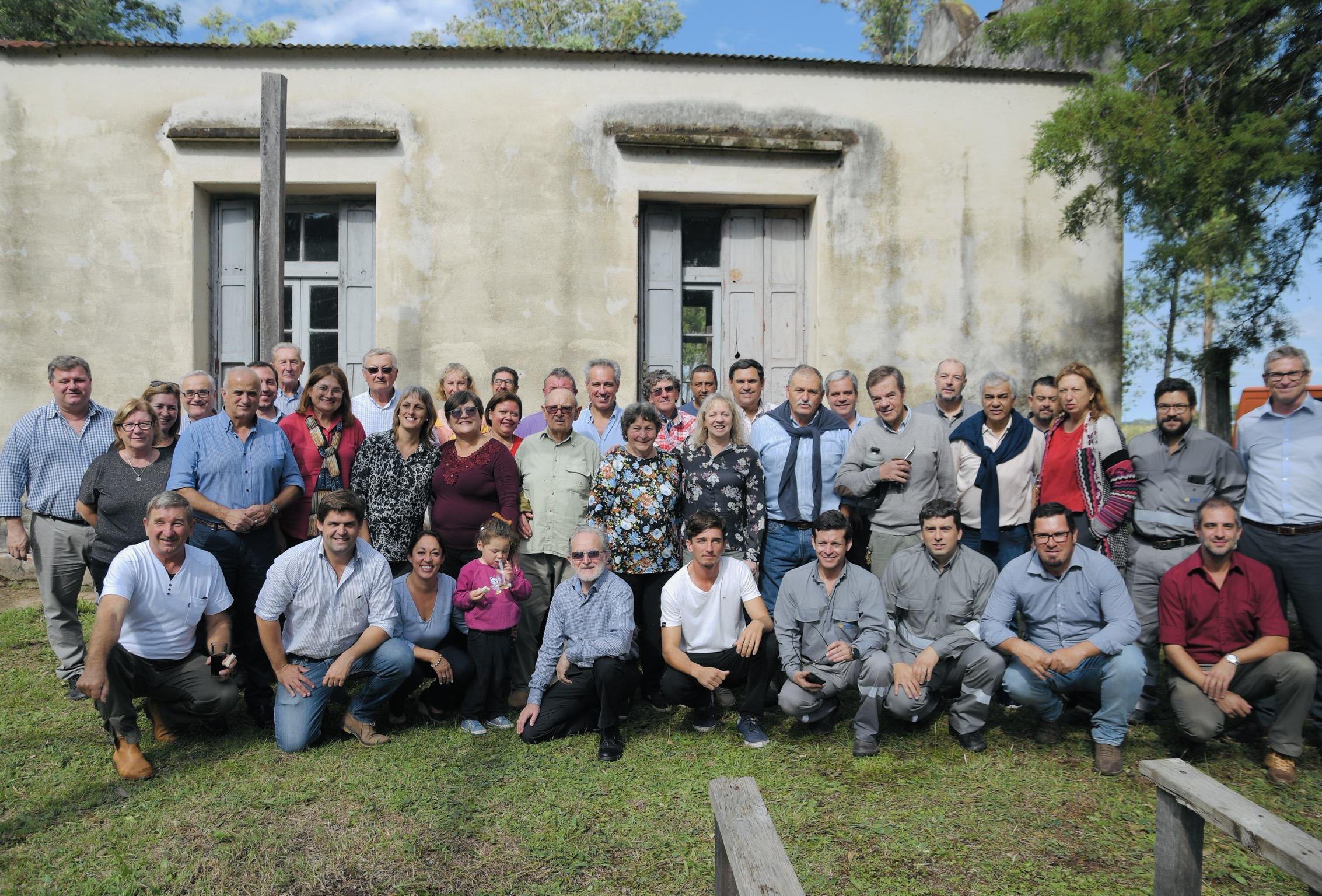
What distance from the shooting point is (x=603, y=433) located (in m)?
5.71

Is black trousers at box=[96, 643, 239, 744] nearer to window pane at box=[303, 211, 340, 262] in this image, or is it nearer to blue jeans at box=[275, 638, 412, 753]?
blue jeans at box=[275, 638, 412, 753]

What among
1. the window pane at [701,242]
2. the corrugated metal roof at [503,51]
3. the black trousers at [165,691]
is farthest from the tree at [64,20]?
the black trousers at [165,691]

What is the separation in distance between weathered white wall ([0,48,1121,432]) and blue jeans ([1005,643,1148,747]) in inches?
171

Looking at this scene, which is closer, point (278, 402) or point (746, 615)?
point (746, 615)

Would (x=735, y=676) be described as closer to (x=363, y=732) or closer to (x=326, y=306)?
(x=363, y=732)

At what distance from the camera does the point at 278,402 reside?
238 inches

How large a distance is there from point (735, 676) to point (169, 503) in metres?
2.88

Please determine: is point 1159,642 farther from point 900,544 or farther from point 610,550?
point 610,550

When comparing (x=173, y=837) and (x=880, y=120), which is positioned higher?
(x=880, y=120)

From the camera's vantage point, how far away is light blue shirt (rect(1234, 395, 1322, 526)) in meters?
4.52

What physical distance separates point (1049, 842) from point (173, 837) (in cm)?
344

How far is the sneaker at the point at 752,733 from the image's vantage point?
14.9ft

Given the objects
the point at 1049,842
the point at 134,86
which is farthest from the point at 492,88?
the point at 1049,842

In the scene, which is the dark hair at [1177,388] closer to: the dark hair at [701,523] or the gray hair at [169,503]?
the dark hair at [701,523]
